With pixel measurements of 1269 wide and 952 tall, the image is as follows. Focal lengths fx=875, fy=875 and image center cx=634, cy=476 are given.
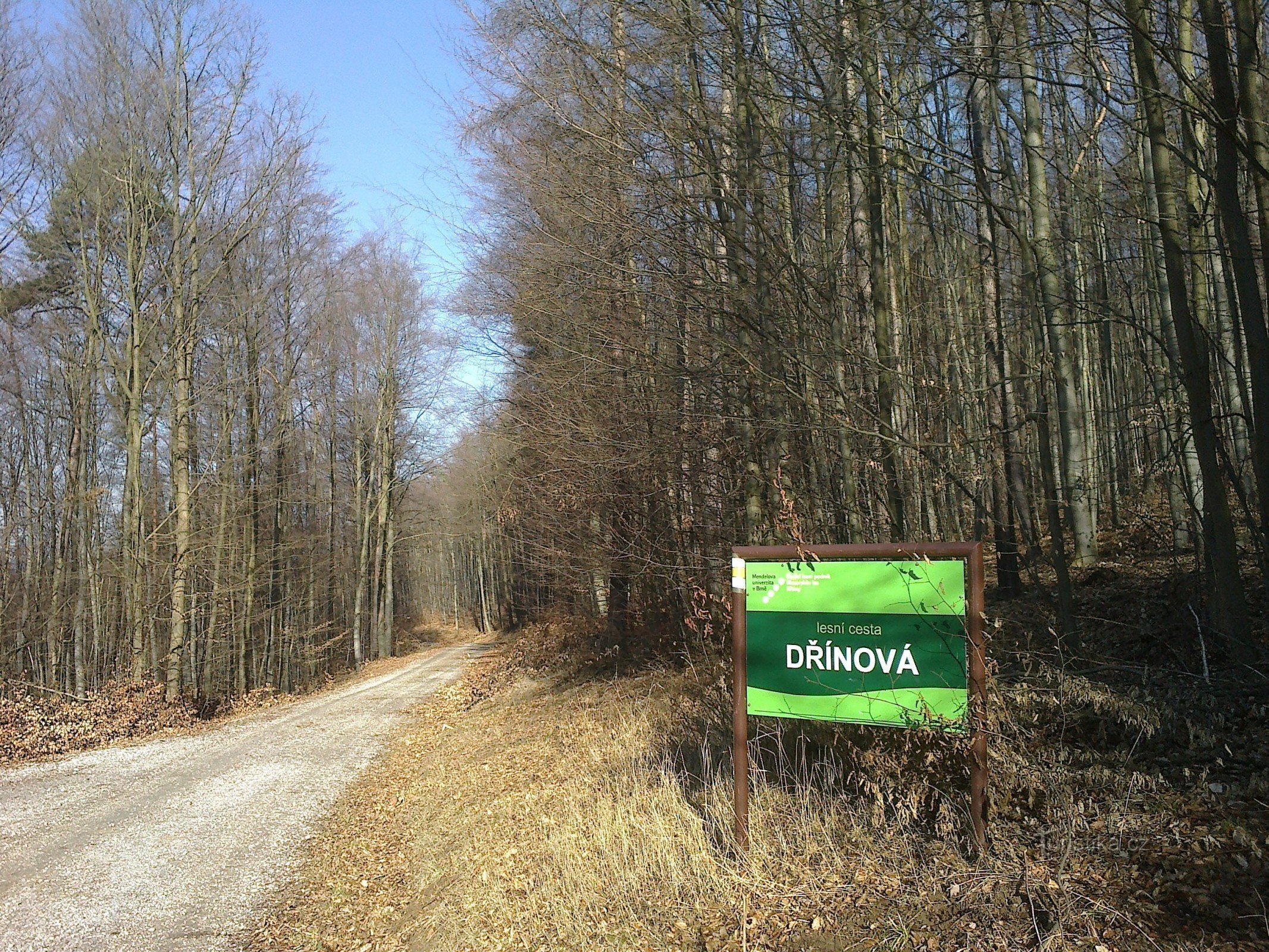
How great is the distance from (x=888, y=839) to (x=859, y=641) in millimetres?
1100

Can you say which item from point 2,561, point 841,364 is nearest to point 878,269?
point 841,364

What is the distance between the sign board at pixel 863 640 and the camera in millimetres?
4516

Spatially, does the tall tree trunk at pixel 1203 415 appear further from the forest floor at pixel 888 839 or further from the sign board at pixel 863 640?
the sign board at pixel 863 640

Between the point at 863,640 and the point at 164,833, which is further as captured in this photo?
the point at 164,833

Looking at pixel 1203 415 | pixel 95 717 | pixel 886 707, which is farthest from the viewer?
pixel 95 717

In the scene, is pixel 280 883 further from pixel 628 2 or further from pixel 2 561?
pixel 2 561

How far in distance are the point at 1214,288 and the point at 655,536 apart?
7107 mm

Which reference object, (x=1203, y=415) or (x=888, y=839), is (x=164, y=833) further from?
(x=1203, y=415)

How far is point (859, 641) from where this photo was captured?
480 cm

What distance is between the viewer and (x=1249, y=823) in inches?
161

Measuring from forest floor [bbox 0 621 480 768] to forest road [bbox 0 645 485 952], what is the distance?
2.50 feet

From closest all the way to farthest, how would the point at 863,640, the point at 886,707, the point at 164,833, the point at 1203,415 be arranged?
the point at 886,707, the point at 863,640, the point at 1203,415, the point at 164,833

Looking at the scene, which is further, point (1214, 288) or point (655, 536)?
point (655, 536)

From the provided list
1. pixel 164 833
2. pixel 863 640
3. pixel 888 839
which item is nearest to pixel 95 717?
pixel 164 833
